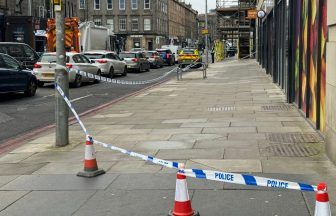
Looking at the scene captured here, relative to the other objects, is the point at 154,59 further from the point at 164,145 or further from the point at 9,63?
the point at 164,145

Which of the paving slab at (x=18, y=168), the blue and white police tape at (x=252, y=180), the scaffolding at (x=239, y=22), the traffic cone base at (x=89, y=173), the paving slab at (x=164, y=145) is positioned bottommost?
the paving slab at (x=18, y=168)

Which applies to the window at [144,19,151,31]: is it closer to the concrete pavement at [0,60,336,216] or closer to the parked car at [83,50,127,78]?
the parked car at [83,50,127,78]

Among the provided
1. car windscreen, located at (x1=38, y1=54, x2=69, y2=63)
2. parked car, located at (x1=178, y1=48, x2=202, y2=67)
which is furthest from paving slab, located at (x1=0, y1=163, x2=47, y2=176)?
parked car, located at (x1=178, y1=48, x2=202, y2=67)

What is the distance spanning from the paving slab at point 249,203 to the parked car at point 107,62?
873 inches

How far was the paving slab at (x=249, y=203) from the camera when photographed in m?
5.06

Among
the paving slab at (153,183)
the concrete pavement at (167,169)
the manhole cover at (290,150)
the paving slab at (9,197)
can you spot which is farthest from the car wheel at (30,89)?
the paving slab at (9,197)

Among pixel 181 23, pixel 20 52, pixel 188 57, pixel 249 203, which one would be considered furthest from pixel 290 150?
pixel 181 23

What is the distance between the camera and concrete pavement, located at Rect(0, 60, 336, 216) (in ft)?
17.7

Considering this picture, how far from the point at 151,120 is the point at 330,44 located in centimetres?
559

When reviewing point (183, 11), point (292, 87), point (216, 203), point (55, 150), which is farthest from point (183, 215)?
point (183, 11)

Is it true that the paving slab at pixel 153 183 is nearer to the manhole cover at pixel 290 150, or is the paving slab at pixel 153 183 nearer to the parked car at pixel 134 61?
the manhole cover at pixel 290 150

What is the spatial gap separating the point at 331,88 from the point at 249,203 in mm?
2535

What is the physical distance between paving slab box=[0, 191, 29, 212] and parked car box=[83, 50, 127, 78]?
841 inches

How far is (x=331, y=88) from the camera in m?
7.03
